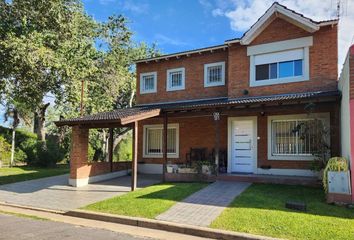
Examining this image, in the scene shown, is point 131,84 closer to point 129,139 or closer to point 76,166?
point 129,139

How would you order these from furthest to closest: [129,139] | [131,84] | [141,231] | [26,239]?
[129,139] < [131,84] < [141,231] < [26,239]

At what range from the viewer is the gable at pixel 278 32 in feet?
48.5

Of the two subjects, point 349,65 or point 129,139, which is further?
point 129,139

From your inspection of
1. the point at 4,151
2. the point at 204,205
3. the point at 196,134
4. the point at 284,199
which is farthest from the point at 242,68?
the point at 4,151

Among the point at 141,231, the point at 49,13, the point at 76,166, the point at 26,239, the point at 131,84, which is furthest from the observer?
the point at 131,84

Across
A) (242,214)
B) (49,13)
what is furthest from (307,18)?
(49,13)

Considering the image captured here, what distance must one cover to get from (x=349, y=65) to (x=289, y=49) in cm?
518

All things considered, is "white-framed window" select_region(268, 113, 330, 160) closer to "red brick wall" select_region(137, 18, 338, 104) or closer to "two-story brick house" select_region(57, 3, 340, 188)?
"two-story brick house" select_region(57, 3, 340, 188)

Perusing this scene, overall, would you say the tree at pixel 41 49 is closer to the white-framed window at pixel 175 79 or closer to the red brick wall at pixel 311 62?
the white-framed window at pixel 175 79

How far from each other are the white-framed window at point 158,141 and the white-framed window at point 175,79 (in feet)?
6.96

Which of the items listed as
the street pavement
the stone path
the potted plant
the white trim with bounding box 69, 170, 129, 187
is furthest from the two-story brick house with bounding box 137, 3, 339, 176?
the street pavement

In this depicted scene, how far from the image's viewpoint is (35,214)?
10.4 meters

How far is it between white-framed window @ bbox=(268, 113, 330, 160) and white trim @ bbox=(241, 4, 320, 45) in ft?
12.0

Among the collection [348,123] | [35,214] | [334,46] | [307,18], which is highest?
[307,18]
